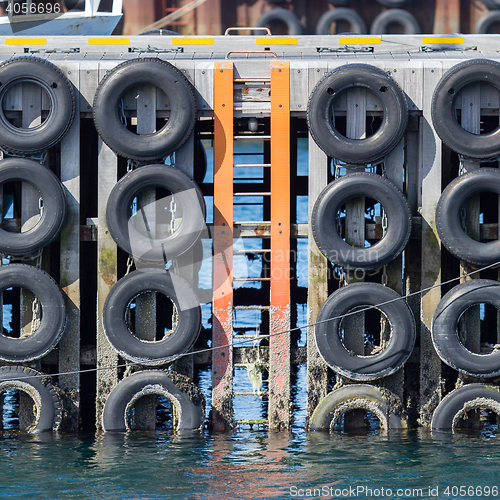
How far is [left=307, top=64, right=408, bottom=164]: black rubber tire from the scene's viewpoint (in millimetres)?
10727

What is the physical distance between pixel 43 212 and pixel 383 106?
4.59 m

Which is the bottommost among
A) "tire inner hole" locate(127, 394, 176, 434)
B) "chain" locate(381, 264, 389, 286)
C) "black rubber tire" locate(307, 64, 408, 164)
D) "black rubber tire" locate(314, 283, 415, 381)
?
"tire inner hole" locate(127, 394, 176, 434)

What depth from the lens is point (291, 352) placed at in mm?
11156

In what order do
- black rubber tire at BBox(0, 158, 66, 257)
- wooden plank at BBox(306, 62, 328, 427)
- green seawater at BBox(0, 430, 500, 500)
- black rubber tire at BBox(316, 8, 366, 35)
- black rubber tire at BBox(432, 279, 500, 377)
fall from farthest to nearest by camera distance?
black rubber tire at BBox(316, 8, 366, 35) → wooden plank at BBox(306, 62, 328, 427) → black rubber tire at BBox(0, 158, 66, 257) → black rubber tire at BBox(432, 279, 500, 377) → green seawater at BBox(0, 430, 500, 500)

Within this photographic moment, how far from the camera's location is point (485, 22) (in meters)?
28.4

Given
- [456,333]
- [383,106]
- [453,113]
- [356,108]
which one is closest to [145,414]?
[456,333]

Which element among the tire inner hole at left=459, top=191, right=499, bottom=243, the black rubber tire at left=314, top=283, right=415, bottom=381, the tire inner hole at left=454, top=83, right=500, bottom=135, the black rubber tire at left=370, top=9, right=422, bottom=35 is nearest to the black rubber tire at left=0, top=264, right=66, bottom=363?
the black rubber tire at left=314, top=283, right=415, bottom=381

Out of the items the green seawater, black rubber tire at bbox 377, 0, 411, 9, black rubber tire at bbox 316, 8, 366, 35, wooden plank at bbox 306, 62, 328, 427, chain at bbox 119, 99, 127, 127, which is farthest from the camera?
black rubber tire at bbox 377, 0, 411, 9

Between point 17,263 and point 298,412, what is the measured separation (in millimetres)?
4840

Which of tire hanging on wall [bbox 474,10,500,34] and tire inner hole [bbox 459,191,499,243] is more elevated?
tire hanging on wall [bbox 474,10,500,34]

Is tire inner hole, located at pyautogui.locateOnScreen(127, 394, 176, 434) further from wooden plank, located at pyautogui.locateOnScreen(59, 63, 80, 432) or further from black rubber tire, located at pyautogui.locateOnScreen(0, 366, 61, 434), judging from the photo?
black rubber tire, located at pyautogui.locateOnScreen(0, 366, 61, 434)

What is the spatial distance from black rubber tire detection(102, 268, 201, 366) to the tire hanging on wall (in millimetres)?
21019

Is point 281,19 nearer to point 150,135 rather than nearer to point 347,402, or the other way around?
point 150,135

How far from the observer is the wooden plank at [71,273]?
1098 cm
